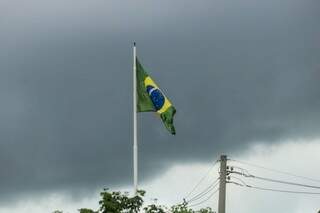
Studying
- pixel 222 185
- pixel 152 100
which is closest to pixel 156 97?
pixel 152 100

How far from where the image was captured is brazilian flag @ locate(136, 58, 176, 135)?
49.2m

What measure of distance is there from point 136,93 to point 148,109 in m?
1.18

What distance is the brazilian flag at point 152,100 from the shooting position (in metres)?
49.2

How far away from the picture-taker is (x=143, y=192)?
49.2 meters

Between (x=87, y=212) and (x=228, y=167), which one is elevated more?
(x=228, y=167)

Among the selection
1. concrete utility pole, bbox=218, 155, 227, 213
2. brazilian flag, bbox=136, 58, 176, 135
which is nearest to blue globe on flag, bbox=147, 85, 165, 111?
brazilian flag, bbox=136, 58, 176, 135

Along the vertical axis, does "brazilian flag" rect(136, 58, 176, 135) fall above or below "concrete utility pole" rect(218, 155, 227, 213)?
above

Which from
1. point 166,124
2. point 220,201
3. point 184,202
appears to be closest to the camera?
point 166,124

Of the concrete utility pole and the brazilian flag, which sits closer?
the brazilian flag

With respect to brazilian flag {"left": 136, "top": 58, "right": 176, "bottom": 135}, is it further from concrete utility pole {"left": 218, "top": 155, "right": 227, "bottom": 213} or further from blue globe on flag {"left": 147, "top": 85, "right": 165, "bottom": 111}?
concrete utility pole {"left": 218, "top": 155, "right": 227, "bottom": 213}

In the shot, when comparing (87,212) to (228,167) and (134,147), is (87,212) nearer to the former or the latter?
(134,147)

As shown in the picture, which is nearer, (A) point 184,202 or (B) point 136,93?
(B) point 136,93

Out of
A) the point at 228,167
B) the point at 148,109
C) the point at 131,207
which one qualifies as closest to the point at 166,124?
the point at 148,109

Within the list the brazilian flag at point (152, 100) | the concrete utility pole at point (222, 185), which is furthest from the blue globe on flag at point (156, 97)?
the concrete utility pole at point (222, 185)
